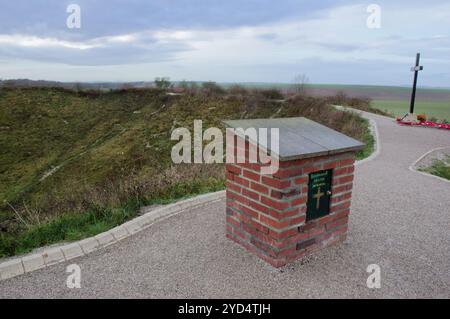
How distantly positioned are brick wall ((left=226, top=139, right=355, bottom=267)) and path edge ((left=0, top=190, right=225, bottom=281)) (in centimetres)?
122

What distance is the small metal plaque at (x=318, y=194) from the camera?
342cm

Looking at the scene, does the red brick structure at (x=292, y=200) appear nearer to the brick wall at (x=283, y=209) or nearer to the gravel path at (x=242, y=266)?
the brick wall at (x=283, y=209)

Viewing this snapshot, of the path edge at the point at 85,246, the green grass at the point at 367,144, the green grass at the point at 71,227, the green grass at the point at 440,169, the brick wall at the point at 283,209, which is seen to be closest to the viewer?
the brick wall at the point at 283,209

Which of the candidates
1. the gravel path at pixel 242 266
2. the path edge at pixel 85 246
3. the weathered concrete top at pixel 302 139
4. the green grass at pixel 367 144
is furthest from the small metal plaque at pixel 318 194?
the green grass at pixel 367 144

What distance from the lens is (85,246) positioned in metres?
3.76

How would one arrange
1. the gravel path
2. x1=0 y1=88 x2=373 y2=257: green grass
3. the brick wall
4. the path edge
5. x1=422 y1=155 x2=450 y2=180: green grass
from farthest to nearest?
x1=422 y1=155 x2=450 y2=180: green grass < x1=0 y1=88 x2=373 y2=257: green grass < the path edge < the brick wall < the gravel path

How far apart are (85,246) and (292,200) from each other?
2492mm

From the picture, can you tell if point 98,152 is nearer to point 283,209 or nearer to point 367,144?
point 367,144

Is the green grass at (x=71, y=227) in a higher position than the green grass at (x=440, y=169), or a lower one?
lower

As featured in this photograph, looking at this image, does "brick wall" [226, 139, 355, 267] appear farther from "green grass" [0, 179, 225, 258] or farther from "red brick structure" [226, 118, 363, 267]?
"green grass" [0, 179, 225, 258]

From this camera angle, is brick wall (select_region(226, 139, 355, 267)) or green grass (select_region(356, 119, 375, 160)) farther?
green grass (select_region(356, 119, 375, 160))

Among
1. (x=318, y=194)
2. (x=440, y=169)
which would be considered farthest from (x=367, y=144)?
(x=318, y=194)

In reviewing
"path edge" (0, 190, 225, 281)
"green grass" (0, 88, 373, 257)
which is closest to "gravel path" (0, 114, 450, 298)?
"path edge" (0, 190, 225, 281)

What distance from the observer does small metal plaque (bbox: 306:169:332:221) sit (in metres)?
3.42
